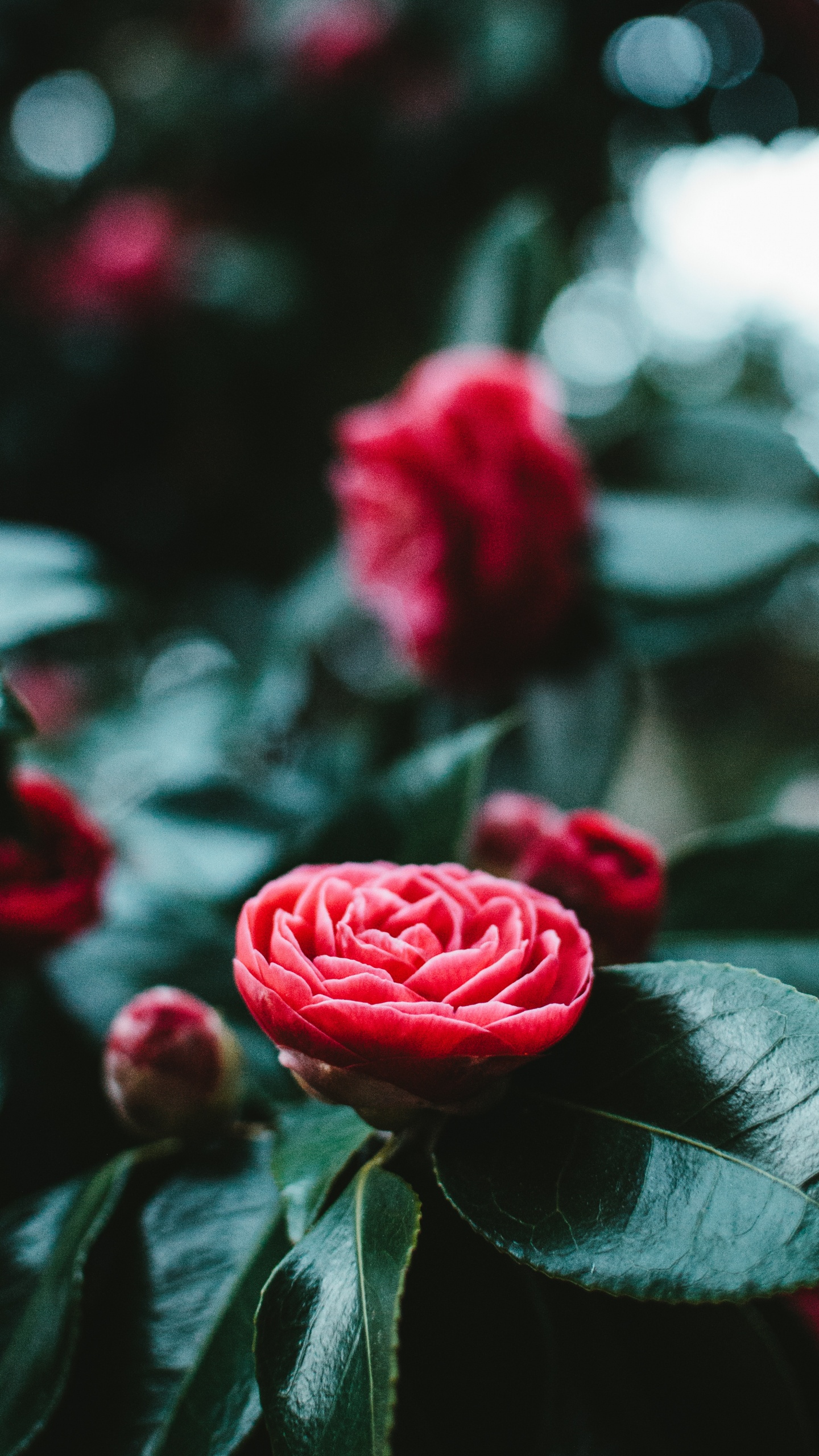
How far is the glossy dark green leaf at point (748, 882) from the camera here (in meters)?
0.52

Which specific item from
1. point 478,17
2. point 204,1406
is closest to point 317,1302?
point 204,1406

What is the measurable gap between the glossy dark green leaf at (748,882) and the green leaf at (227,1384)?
277 mm

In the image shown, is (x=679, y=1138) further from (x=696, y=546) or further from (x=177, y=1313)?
(x=696, y=546)

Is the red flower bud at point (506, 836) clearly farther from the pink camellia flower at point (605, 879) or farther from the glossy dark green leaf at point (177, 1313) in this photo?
the glossy dark green leaf at point (177, 1313)

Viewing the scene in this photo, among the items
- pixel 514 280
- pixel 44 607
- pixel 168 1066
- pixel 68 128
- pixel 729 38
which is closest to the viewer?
pixel 168 1066

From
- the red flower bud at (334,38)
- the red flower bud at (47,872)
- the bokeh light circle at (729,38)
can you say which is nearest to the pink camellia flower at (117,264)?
the red flower bud at (334,38)

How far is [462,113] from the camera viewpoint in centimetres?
124

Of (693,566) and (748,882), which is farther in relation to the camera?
(693,566)

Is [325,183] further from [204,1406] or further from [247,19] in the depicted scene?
[204,1406]

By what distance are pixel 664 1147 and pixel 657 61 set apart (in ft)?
4.59

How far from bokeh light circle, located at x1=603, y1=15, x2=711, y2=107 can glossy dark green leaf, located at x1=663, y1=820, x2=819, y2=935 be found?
1151 millimetres

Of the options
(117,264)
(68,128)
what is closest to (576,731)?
(117,264)

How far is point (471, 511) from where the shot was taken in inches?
24.8

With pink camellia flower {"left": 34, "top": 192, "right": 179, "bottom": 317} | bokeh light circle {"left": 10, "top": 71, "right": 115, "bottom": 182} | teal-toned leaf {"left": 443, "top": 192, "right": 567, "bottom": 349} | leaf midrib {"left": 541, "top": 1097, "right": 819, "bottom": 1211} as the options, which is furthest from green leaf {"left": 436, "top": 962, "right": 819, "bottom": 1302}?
bokeh light circle {"left": 10, "top": 71, "right": 115, "bottom": 182}
